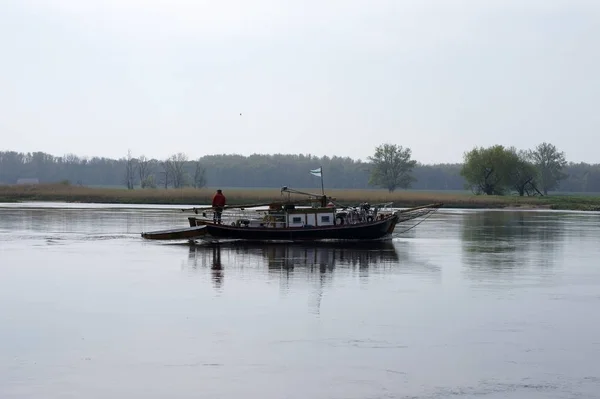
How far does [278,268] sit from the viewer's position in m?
33.9

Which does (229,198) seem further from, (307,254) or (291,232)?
(307,254)

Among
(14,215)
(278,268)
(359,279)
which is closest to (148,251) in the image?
(278,268)

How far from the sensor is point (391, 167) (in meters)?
146

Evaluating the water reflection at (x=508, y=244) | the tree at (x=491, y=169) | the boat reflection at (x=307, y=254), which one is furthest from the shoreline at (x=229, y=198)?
the boat reflection at (x=307, y=254)

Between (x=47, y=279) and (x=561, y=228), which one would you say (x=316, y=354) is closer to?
(x=47, y=279)

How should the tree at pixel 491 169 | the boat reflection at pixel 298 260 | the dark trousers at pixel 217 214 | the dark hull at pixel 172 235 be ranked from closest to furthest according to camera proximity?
the boat reflection at pixel 298 260
the dark hull at pixel 172 235
the dark trousers at pixel 217 214
the tree at pixel 491 169

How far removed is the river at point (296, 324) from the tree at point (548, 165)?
12931 cm

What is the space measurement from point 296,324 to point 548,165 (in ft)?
501

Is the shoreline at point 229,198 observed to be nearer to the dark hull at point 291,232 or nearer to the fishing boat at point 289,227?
the fishing boat at point 289,227

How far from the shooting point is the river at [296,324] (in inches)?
649

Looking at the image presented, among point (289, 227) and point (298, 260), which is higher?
point (289, 227)

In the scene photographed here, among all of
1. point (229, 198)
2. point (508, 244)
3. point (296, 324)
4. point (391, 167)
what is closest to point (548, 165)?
point (391, 167)

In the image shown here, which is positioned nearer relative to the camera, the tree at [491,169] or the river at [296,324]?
the river at [296,324]

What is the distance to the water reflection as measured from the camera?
122 feet
